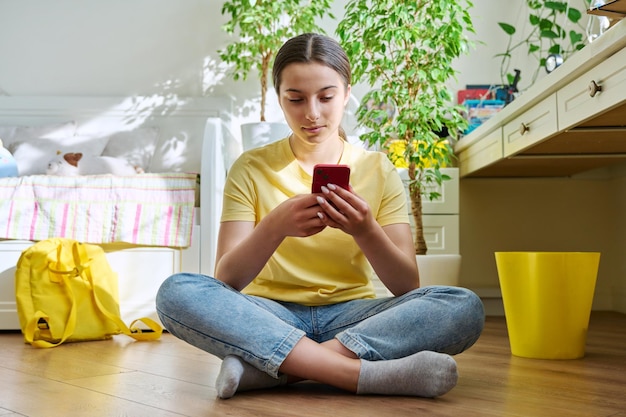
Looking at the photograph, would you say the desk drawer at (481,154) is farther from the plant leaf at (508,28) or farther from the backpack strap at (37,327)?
the backpack strap at (37,327)

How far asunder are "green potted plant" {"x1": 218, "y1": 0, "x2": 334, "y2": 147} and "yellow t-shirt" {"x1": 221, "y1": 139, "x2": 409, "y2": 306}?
55.4 inches

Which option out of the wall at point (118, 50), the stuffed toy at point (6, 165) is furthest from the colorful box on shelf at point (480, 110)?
the stuffed toy at point (6, 165)

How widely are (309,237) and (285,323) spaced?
25 centimetres

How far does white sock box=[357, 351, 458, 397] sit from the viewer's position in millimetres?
1159

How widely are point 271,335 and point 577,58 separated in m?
1.02

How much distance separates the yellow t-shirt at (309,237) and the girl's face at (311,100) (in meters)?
0.12

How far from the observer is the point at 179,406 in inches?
45.4

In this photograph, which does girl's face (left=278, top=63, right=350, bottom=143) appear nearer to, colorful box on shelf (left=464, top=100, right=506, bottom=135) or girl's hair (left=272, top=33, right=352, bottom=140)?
girl's hair (left=272, top=33, right=352, bottom=140)

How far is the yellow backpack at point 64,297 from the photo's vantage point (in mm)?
2168

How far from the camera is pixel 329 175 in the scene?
4.03 feet

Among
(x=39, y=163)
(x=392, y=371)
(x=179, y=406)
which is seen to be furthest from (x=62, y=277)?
(x=392, y=371)

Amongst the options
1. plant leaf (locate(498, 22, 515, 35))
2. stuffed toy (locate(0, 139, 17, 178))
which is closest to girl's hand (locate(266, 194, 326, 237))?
stuffed toy (locate(0, 139, 17, 178))

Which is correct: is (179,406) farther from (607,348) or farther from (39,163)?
(39,163)

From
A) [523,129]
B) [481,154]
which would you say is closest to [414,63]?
[481,154]
